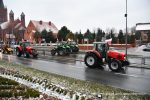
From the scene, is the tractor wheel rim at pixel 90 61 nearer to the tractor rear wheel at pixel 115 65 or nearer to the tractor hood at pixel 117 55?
the tractor hood at pixel 117 55

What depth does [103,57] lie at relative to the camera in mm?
24125

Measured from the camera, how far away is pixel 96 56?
24156 mm

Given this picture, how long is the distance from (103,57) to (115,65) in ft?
6.18

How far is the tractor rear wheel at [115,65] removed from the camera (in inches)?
878

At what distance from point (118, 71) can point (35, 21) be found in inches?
3992

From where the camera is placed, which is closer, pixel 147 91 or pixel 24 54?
pixel 147 91

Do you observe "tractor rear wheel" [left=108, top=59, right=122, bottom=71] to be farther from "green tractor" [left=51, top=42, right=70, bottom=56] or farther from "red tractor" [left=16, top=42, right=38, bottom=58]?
"green tractor" [left=51, top=42, right=70, bottom=56]

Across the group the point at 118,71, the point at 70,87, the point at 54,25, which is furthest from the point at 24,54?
the point at 54,25

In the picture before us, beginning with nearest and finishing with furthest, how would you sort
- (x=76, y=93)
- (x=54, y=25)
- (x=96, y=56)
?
(x=76, y=93), (x=96, y=56), (x=54, y=25)

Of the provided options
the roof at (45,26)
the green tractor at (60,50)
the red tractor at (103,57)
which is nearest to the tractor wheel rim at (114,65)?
the red tractor at (103,57)

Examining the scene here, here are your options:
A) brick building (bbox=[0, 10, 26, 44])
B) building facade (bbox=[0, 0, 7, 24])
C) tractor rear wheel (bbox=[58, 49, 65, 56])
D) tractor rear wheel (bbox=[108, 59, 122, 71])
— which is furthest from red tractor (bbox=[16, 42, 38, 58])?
brick building (bbox=[0, 10, 26, 44])

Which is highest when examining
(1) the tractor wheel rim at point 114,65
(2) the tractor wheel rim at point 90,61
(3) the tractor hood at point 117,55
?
(3) the tractor hood at point 117,55

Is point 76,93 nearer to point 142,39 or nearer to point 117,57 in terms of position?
point 117,57

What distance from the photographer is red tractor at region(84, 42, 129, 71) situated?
22.8 m
